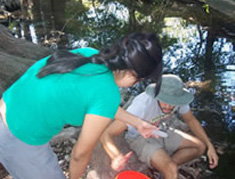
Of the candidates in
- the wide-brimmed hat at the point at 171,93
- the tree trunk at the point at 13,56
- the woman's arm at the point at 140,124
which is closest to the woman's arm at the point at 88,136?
the woman's arm at the point at 140,124

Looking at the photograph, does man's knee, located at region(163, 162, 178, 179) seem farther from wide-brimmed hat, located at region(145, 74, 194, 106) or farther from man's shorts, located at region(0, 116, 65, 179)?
man's shorts, located at region(0, 116, 65, 179)

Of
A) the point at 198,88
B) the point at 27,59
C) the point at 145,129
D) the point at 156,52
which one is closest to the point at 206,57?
the point at 198,88

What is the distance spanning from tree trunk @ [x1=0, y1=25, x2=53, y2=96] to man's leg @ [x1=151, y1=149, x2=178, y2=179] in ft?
5.62

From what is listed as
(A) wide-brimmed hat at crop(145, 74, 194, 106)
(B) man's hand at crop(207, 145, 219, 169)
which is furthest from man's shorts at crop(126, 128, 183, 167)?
(A) wide-brimmed hat at crop(145, 74, 194, 106)

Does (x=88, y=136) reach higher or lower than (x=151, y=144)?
higher

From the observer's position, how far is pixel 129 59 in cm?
126

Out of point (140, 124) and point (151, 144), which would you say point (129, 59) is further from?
point (151, 144)

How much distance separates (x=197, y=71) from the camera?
4.45 m

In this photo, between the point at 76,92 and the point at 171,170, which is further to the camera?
the point at 171,170

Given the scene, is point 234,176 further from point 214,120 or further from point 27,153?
point 27,153

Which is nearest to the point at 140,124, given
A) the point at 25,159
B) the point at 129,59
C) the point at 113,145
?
the point at 113,145

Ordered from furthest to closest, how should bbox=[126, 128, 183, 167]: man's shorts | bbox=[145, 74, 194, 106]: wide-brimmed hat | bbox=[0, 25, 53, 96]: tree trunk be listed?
bbox=[0, 25, 53, 96]: tree trunk, bbox=[126, 128, 183, 167]: man's shorts, bbox=[145, 74, 194, 106]: wide-brimmed hat

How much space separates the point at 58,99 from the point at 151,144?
122 cm

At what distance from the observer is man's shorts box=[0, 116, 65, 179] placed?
151 cm
